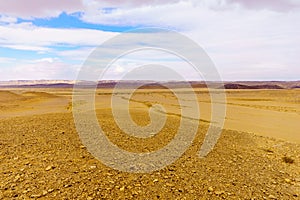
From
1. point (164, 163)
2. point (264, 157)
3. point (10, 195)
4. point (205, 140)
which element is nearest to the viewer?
point (10, 195)

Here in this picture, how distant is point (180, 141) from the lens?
1114cm

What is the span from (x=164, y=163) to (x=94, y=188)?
2.63 m

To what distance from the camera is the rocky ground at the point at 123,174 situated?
622 centimetres

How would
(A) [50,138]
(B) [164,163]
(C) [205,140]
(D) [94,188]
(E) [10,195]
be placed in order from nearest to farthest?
(E) [10,195] → (D) [94,188] → (B) [164,163] → (A) [50,138] → (C) [205,140]

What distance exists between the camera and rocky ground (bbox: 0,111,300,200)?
622cm

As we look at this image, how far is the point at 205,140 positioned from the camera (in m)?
11.8

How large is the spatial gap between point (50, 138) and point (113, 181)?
3948 millimetres

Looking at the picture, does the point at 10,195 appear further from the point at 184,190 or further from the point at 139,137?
the point at 139,137

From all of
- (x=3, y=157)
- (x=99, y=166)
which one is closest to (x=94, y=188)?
(x=99, y=166)

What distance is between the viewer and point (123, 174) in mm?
7195

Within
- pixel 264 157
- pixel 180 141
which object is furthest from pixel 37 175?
pixel 264 157

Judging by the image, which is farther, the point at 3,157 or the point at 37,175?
the point at 3,157

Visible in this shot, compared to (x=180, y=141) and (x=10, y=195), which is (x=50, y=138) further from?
(x=180, y=141)

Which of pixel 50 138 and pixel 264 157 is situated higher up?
pixel 50 138
